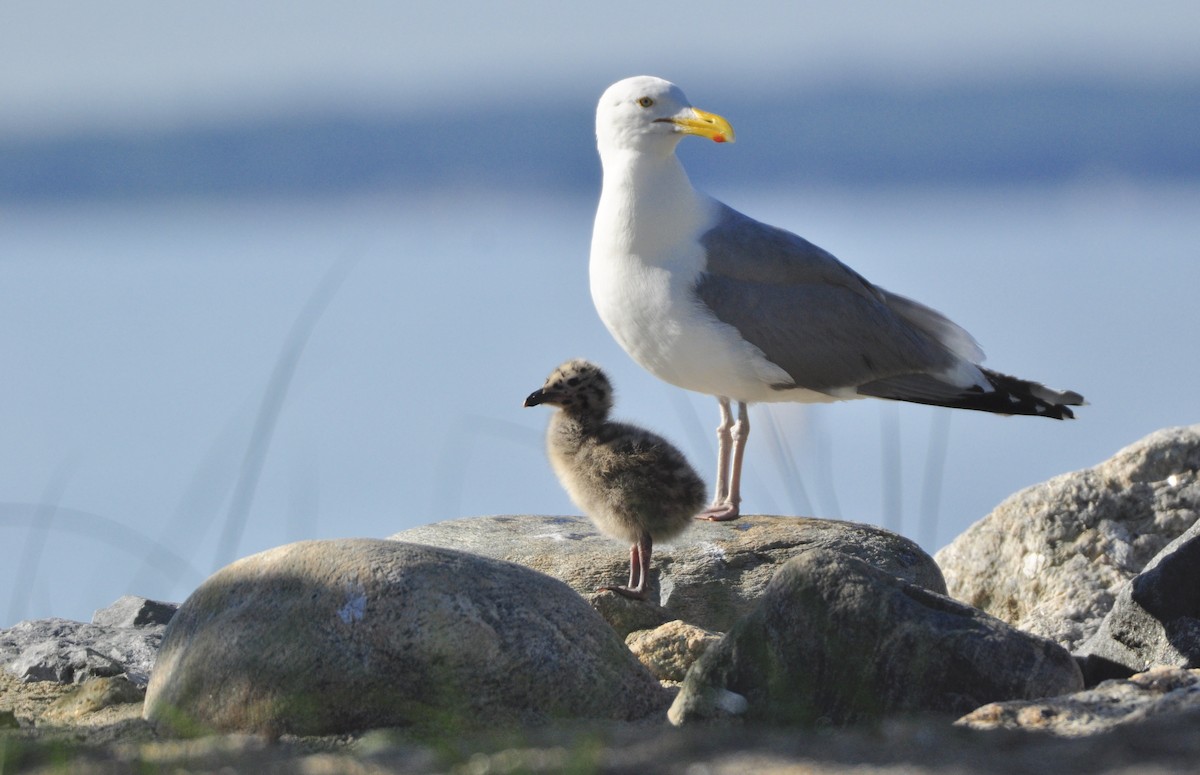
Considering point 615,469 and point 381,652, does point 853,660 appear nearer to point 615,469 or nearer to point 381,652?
point 381,652

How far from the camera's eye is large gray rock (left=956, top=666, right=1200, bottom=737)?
3.33m

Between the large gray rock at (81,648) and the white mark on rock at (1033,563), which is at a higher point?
the white mark on rock at (1033,563)

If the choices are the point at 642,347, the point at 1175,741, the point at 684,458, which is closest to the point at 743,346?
the point at 642,347

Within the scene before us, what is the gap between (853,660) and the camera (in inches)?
152

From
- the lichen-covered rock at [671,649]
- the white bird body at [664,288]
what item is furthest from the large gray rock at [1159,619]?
the white bird body at [664,288]

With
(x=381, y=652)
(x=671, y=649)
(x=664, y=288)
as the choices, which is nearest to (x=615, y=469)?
(x=671, y=649)

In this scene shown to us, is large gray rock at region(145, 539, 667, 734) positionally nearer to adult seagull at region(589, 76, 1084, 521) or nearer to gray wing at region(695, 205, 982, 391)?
adult seagull at region(589, 76, 1084, 521)

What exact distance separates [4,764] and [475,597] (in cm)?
→ 138

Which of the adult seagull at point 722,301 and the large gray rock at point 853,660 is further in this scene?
the adult seagull at point 722,301

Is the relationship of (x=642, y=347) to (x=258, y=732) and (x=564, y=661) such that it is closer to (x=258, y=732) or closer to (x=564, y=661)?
(x=564, y=661)

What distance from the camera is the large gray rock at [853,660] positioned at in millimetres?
3781

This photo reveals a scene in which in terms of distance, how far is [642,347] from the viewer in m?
6.23

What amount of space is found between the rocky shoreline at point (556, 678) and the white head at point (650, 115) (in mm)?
2235

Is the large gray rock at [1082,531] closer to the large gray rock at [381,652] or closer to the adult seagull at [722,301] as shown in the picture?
the adult seagull at [722,301]
